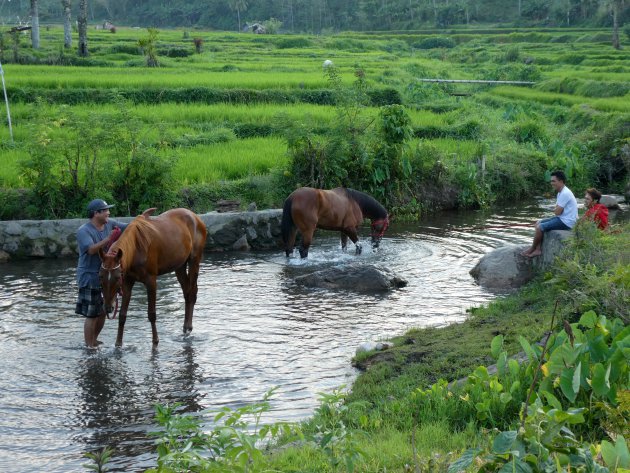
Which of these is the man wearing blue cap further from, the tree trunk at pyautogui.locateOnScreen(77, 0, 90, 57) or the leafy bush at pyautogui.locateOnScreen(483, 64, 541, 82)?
the leafy bush at pyautogui.locateOnScreen(483, 64, 541, 82)

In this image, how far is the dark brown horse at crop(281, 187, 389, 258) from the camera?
14.5 meters

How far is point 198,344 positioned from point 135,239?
160cm

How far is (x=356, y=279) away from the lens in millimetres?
12680

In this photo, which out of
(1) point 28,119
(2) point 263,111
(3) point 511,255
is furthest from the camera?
(2) point 263,111

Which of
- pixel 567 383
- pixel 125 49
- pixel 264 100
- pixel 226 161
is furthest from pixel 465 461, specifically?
pixel 125 49

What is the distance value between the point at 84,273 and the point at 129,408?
197 centimetres

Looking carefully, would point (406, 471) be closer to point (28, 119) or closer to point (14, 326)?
point (14, 326)

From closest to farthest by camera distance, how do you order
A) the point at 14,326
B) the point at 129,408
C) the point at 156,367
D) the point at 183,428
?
the point at 183,428
the point at 129,408
the point at 156,367
the point at 14,326

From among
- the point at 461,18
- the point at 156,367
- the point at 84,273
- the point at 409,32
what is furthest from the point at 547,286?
the point at 461,18

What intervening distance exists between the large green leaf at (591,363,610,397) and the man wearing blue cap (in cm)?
562

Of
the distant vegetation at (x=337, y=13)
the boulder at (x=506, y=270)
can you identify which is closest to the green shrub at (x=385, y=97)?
the boulder at (x=506, y=270)

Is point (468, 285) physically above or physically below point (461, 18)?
below

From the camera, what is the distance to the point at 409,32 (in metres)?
77.0

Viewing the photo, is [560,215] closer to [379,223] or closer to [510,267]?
[510,267]
